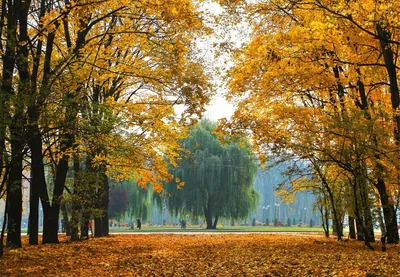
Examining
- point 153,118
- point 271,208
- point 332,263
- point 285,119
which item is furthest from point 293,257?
point 271,208

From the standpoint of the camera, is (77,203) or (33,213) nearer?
(33,213)

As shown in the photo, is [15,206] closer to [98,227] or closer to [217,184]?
[98,227]

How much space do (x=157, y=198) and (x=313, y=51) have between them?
95.5ft

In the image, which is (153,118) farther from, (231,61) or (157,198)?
(157,198)

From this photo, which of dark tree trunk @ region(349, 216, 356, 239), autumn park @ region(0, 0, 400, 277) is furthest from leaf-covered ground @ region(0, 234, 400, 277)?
dark tree trunk @ region(349, 216, 356, 239)

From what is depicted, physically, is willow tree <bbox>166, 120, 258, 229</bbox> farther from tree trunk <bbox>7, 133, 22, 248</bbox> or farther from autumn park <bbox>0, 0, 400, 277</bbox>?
tree trunk <bbox>7, 133, 22, 248</bbox>

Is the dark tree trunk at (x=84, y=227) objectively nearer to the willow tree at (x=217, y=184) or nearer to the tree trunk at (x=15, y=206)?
the tree trunk at (x=15, y=206)

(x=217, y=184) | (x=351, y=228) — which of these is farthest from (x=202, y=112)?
(x=217, y=184)

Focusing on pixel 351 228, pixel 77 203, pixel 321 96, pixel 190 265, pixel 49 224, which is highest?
pixel 321 96

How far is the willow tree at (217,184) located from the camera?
36875mm

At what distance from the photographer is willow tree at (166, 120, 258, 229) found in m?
36.9

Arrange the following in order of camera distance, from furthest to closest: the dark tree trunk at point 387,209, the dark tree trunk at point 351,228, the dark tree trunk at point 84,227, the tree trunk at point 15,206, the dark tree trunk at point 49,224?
→ the dark tree trunk at point 351,228
the dark tree trunk at point 84,227
the dark tree trunk at point 49,224
the dark tree trunk at point 387,209
the tree trunk at point 15,206

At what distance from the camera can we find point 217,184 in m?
37.0

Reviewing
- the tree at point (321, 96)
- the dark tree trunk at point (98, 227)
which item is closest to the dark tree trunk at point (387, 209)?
the tree at point (321, 96)
